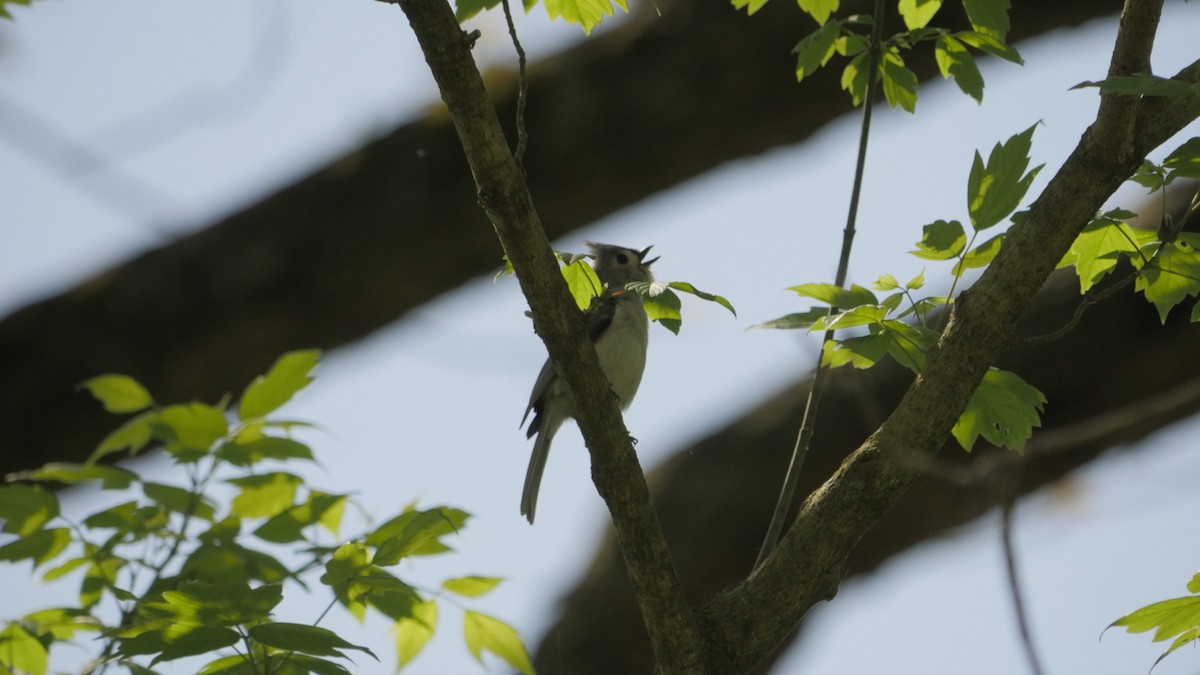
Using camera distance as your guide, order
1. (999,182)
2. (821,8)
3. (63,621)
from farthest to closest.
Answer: (821,8)
(63,621)
(999,182)

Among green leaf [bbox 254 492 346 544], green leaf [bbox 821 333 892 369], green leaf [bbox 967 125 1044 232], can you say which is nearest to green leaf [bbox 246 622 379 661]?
green leaf [bbox 254 492 346 544]

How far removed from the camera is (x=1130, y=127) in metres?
1.86

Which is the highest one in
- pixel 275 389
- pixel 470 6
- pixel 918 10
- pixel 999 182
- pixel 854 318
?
pixel 470 6

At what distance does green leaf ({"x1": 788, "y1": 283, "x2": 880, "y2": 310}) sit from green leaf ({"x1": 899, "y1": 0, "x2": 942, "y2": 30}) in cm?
71

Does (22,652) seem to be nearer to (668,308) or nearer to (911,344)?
(668,308)

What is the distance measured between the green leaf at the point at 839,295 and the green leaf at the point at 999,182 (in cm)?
24

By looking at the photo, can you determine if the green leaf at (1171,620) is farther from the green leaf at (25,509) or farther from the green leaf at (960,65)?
the green leaf at (25,509)

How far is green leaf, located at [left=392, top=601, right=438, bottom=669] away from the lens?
226cm

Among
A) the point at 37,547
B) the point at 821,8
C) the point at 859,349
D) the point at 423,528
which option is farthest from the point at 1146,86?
the point at 37,547

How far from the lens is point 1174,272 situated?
1938 millimetres

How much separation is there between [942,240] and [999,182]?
0.48ft

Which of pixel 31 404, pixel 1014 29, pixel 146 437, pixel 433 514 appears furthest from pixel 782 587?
pixel 31 404

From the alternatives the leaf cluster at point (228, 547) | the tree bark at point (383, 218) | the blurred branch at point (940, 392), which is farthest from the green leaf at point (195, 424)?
the tree bark at point (383, 218)

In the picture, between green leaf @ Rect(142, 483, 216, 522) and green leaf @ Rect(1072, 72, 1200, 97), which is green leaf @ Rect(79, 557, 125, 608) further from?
green leaf @ Rect(1072, 72, 1200, 97)
